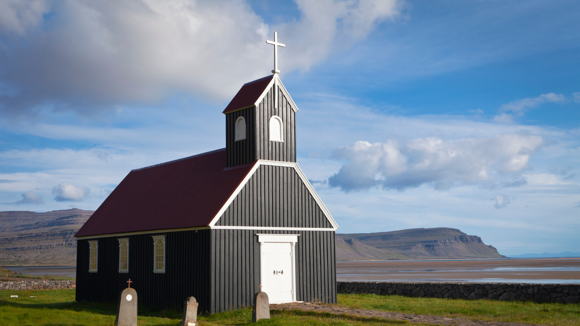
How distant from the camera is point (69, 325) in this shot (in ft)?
58.0

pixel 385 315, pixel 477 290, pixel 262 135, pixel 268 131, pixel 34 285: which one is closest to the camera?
pixel 385 315

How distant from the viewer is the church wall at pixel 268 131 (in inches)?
937

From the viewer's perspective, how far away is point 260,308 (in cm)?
1841

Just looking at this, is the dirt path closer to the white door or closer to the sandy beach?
the white door

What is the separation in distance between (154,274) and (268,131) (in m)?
8.26

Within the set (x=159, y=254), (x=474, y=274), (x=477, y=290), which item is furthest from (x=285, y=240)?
(x=474, y=274)

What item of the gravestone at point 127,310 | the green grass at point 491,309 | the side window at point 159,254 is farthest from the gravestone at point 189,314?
the green grass at point 491,309

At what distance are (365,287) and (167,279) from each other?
1215 centimetres

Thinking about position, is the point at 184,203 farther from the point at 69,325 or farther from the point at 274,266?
the point at 69,325

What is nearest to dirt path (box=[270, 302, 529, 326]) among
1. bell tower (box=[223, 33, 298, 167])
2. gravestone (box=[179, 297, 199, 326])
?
gravestone (box=[179, 297, 199, 326])

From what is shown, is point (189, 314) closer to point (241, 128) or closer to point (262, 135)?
point (262, 135)

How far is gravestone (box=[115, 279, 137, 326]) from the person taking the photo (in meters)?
17.5

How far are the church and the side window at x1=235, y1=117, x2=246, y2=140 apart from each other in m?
0.05

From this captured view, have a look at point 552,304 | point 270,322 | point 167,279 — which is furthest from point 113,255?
point 552,304
